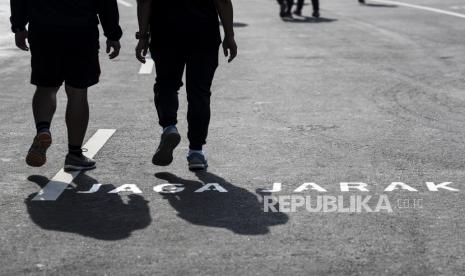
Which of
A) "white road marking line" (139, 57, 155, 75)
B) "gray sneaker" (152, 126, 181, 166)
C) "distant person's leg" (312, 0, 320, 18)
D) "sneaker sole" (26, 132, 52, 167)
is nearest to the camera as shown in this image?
"sneaker sole" (26, 132, 52, 167)

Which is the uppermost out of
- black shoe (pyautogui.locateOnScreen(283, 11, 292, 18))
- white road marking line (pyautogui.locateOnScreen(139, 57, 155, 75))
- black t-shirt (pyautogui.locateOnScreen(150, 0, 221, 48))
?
black t-shirt (pyautogui.locateOnScreen(150, 0, 221, 48))

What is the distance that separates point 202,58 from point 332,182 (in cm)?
137

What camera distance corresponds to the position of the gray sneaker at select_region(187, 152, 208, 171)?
858 cm

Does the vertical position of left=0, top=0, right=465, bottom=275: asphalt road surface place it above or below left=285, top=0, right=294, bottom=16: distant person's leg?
above

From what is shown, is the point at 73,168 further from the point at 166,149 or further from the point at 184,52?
the point at 184,52

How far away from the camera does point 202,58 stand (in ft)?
28.1

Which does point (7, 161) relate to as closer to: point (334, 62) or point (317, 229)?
point (317, 229)

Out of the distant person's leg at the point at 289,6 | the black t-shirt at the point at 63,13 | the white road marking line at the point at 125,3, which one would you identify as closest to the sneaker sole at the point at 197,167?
the black t-shirt at the point at 63,13

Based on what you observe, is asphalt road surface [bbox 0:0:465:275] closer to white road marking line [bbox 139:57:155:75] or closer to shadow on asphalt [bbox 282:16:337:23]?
white road marking line [bbox 139:57:155:75]

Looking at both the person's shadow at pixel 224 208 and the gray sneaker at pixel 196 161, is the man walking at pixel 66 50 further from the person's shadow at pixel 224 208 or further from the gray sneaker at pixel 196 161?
the person's shadow at pixel 224 208

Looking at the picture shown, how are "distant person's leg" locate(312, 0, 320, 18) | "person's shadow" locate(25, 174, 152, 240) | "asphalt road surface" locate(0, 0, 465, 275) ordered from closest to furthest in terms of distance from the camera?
"asphalt road surface" locate(0, 0, 465, 275) → "person's shadow" locate(25, 174, 152, 240) → "distant person's leg" locate(312, 0, 320, 18)

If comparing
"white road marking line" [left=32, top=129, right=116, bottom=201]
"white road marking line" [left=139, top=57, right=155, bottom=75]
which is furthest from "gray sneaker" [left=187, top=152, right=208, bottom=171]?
"white road marking line" [left=139, top=57, right=155, bottom=75]

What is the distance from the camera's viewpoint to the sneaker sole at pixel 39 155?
27.1 ft

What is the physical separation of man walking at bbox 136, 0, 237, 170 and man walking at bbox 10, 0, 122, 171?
1.04 feet
